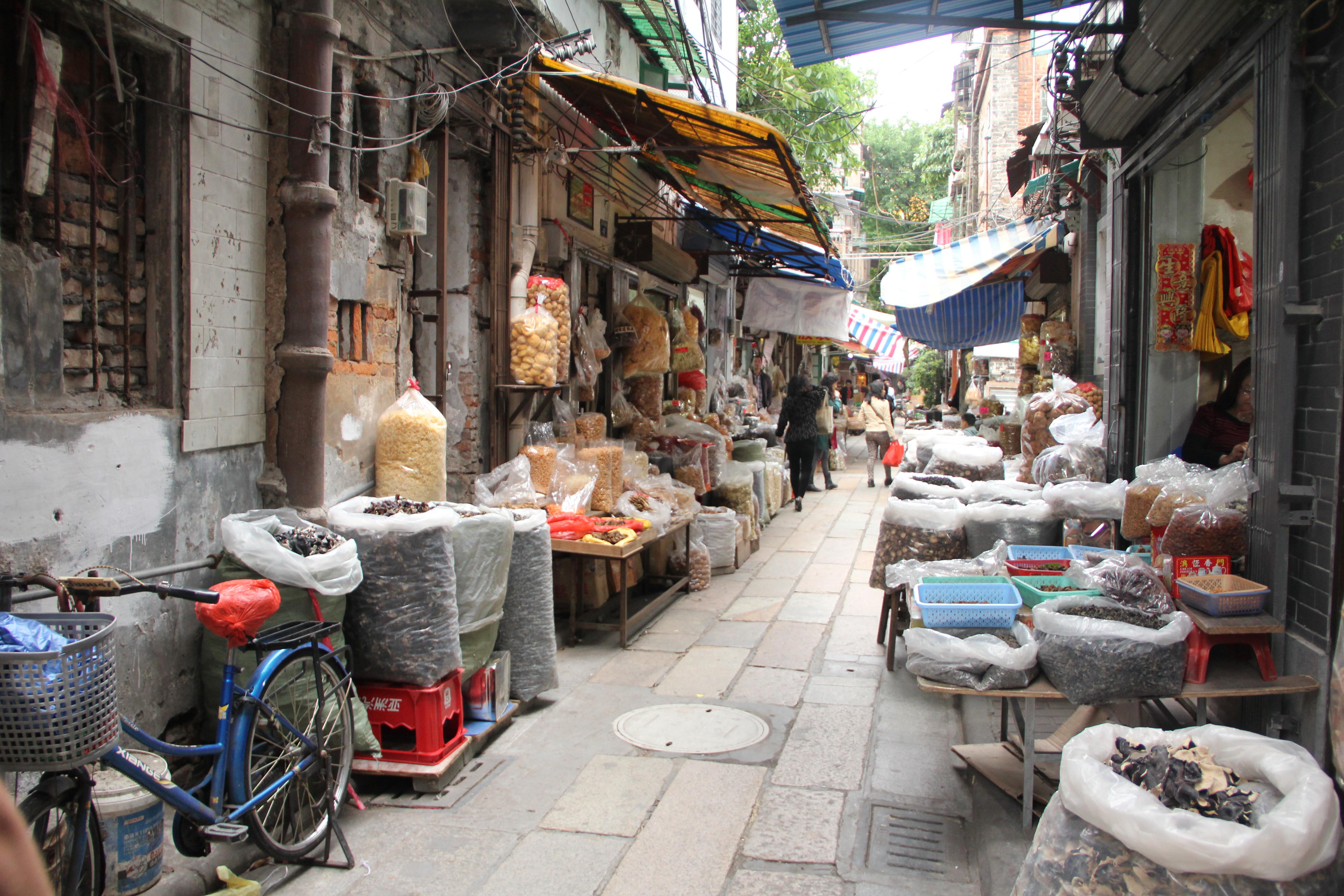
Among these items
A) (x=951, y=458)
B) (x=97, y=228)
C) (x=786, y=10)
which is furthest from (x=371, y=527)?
(x=951, y=458)

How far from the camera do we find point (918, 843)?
13.0 feet

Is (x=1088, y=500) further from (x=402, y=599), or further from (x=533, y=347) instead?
(x=402, y=599)

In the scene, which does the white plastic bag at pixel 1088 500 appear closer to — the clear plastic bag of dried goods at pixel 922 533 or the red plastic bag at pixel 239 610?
the clear plastic bag of dried goods at pixel 922 533

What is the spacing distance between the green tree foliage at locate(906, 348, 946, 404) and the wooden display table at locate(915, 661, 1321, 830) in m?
32.7

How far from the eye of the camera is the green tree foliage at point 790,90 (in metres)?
17.1

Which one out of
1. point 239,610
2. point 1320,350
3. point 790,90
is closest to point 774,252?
point 790,90

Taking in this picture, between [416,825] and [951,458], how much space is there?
5.86 metres

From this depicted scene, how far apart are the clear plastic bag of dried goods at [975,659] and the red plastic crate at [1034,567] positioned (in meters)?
0.90

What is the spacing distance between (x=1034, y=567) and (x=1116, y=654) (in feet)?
5.01

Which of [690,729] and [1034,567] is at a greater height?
[1034,567]

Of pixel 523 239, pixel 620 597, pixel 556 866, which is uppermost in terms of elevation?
pixel 523 239

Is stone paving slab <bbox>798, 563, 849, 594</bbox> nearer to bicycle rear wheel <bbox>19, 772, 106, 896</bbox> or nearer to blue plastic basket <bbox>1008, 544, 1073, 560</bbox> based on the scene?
blue plastic basket <bbox>1008, 544, 1073, 560</bbox>

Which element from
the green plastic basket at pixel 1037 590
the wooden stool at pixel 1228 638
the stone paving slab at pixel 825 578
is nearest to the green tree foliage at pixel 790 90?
the stone paving slab at pixel 825 578

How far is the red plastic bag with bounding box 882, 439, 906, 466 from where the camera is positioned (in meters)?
15.9
